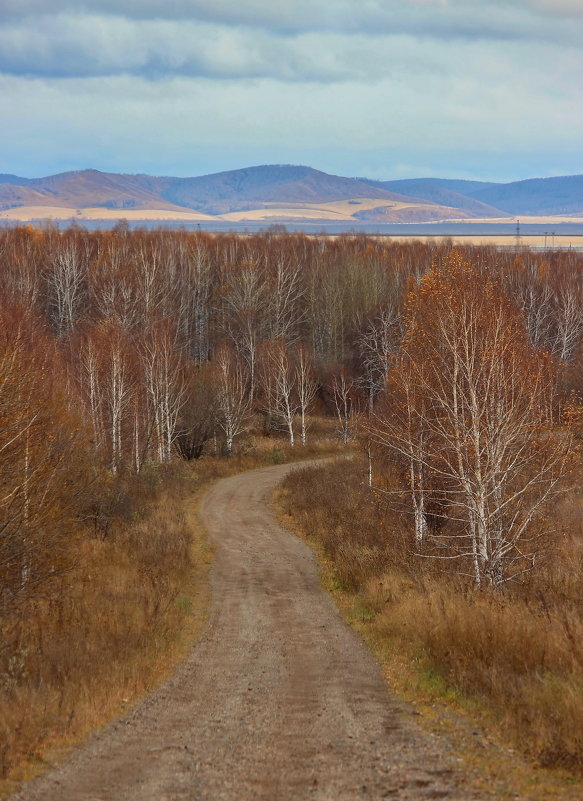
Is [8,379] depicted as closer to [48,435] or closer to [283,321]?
[48,435]

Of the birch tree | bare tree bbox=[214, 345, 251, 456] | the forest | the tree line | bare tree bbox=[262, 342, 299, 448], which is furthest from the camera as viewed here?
bare tree bbox=[262, 342, 299, 448]

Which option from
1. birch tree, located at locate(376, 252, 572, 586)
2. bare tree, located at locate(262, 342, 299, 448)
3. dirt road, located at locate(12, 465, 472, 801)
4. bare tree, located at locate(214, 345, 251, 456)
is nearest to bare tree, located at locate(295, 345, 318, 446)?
bare tree, located at locate(262, 342, 299, 448)

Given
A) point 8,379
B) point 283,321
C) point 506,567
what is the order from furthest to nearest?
point 283,321 → point 506,567 → point 8,379

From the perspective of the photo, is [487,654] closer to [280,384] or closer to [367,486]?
[367,486]

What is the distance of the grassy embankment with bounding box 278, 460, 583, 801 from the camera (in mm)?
8125

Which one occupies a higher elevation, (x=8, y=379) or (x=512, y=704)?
(x=8, y=379)

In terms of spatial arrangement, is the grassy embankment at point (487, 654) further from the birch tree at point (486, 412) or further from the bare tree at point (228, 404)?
the bare tree at point (228, 404)

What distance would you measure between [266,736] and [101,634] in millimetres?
5350

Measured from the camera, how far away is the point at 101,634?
13664 millimetres

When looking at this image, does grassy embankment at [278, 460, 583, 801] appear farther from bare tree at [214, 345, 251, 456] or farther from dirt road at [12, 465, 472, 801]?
bare tree at [214, 345, 251, 456]

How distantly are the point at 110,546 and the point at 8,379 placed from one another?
404 inches

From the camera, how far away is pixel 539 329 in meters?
75.2

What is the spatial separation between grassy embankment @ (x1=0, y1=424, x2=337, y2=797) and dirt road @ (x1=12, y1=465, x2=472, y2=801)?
383mm

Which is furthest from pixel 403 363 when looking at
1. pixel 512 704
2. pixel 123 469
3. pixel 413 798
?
pixel 123 469
